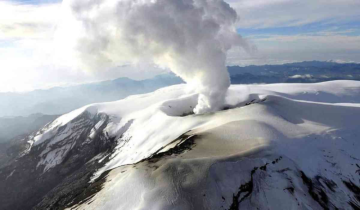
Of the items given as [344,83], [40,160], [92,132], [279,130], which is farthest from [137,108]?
[344,83]

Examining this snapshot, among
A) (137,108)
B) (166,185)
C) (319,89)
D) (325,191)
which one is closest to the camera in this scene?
(166,185)

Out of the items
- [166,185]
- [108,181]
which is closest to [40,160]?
[108,181]

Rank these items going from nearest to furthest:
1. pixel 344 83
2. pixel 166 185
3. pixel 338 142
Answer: pixel 166 185, pixel 338 142, pixel 344 83

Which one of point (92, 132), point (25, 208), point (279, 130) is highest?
point (279, 130)

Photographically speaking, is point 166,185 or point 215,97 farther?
point 215,97

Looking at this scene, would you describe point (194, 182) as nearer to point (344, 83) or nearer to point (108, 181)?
point (108, 181)

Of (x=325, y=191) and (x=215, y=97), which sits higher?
(x=215, y=97)
